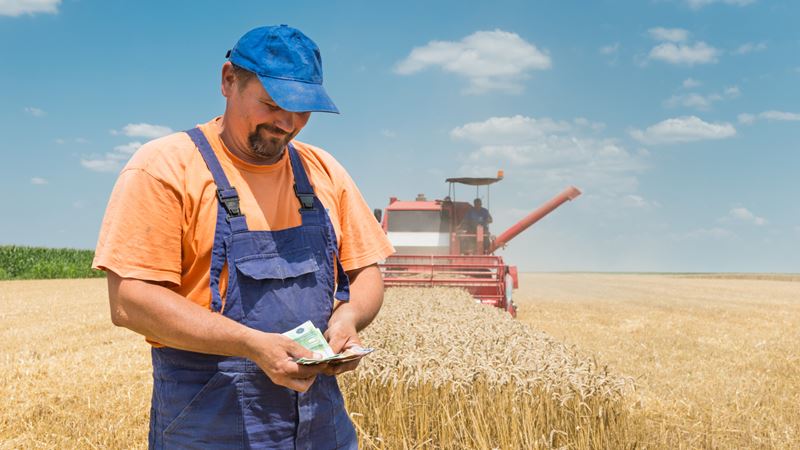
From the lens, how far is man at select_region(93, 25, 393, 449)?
1804mm

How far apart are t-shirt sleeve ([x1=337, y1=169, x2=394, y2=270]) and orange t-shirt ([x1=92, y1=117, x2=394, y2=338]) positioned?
0.22 m

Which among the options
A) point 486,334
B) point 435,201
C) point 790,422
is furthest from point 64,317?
point 790,422

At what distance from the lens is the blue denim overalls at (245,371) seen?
1879 mm

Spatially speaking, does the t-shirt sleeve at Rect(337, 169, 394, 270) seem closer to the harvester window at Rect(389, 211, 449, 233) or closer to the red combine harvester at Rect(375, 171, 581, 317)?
the red combine harvester at Rect(375, 171, 581, 317)

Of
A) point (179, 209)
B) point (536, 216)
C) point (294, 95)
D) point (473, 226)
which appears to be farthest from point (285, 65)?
point (536, 216)

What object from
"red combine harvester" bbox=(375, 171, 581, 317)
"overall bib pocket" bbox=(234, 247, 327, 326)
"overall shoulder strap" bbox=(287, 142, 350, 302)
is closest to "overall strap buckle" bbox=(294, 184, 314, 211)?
"overall shoulder strap" bbox=(287, 142, 350, 302)

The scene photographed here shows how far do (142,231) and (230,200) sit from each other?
0.82 feet

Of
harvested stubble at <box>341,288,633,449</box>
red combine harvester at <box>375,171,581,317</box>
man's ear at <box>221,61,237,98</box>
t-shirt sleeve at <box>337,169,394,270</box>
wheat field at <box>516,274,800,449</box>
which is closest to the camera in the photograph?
man's ear at <box>221,61,237,98</box>

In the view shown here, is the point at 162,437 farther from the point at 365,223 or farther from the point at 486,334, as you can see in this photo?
the point at 486,334

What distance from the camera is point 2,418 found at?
5336mm

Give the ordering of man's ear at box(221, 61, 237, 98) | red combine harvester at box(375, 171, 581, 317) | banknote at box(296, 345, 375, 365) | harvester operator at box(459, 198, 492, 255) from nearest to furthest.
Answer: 1. banknote at box(296, 345, 375, 365)
2. man's ear at box(221, 61, 237, 98)
3. red combine harvester at box(375, 171, 581, 317)
4. harvester operator at box(459, 198, 492, 255)

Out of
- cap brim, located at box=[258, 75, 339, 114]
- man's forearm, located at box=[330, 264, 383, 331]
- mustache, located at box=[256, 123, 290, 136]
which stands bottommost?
man's forearm, located at box=[330, 264, 383, 331]

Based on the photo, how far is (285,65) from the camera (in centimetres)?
194

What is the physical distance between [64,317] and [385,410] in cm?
1121
